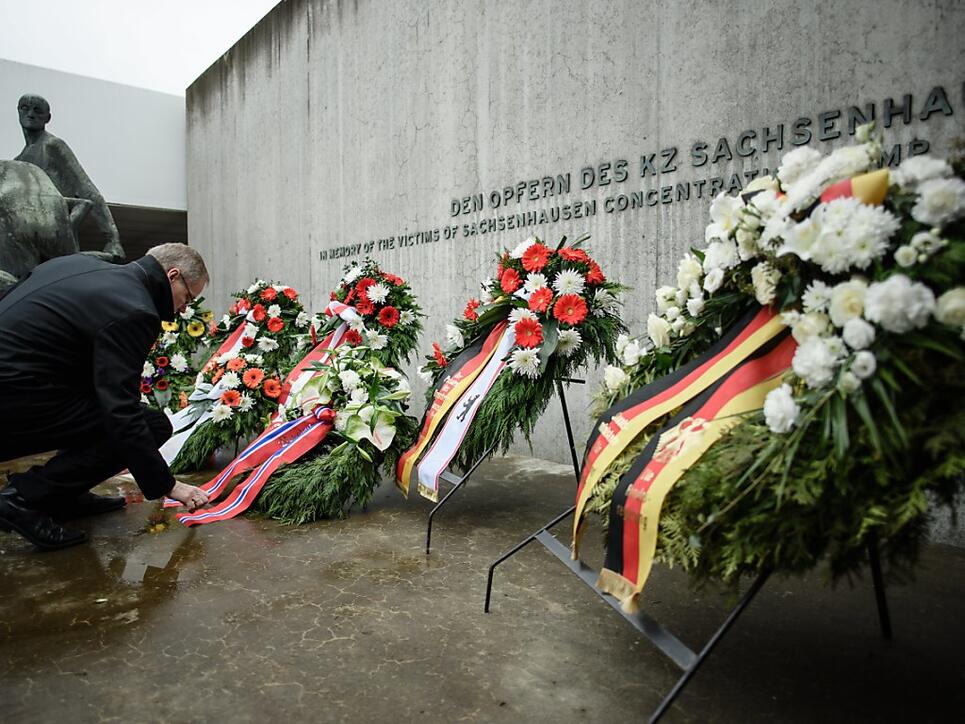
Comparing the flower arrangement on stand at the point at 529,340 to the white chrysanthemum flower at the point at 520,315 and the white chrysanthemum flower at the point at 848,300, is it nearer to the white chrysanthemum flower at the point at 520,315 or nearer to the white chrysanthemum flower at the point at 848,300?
the white chrysanthemum flower at the point at 520,315

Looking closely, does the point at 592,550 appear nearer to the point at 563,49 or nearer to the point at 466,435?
the point at 466,435

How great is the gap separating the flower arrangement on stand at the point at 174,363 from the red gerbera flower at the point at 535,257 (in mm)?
2985

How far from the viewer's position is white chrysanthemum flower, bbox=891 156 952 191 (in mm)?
1261

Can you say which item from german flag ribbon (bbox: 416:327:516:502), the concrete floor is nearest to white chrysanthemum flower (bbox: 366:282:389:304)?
german flag ribbon (bbox: 416:327:516:502)

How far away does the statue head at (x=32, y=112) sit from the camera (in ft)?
20.6

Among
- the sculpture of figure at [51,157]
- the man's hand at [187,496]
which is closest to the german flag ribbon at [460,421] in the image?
the man's hand at [187,496]

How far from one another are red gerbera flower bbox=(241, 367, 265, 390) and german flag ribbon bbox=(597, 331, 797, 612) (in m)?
3.08

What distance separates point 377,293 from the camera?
157 inches

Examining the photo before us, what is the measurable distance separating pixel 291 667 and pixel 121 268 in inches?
68.0

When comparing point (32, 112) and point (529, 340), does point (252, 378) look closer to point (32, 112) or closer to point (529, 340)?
point (529, 340)

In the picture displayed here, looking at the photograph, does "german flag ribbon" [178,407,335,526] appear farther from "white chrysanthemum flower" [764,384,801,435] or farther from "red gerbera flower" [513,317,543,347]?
"white chrysanthemum flower" [764,384,801,435]

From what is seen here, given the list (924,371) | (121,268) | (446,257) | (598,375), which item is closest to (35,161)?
(446,257)

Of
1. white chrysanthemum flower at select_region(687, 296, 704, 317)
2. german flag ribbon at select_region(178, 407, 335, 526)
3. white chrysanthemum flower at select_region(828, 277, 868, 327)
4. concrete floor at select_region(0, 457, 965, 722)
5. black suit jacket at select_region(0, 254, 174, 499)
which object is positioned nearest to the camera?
white chrysanthemum flower at select_region(828, 277, 868, 327)

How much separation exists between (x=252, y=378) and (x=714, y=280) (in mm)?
3229
